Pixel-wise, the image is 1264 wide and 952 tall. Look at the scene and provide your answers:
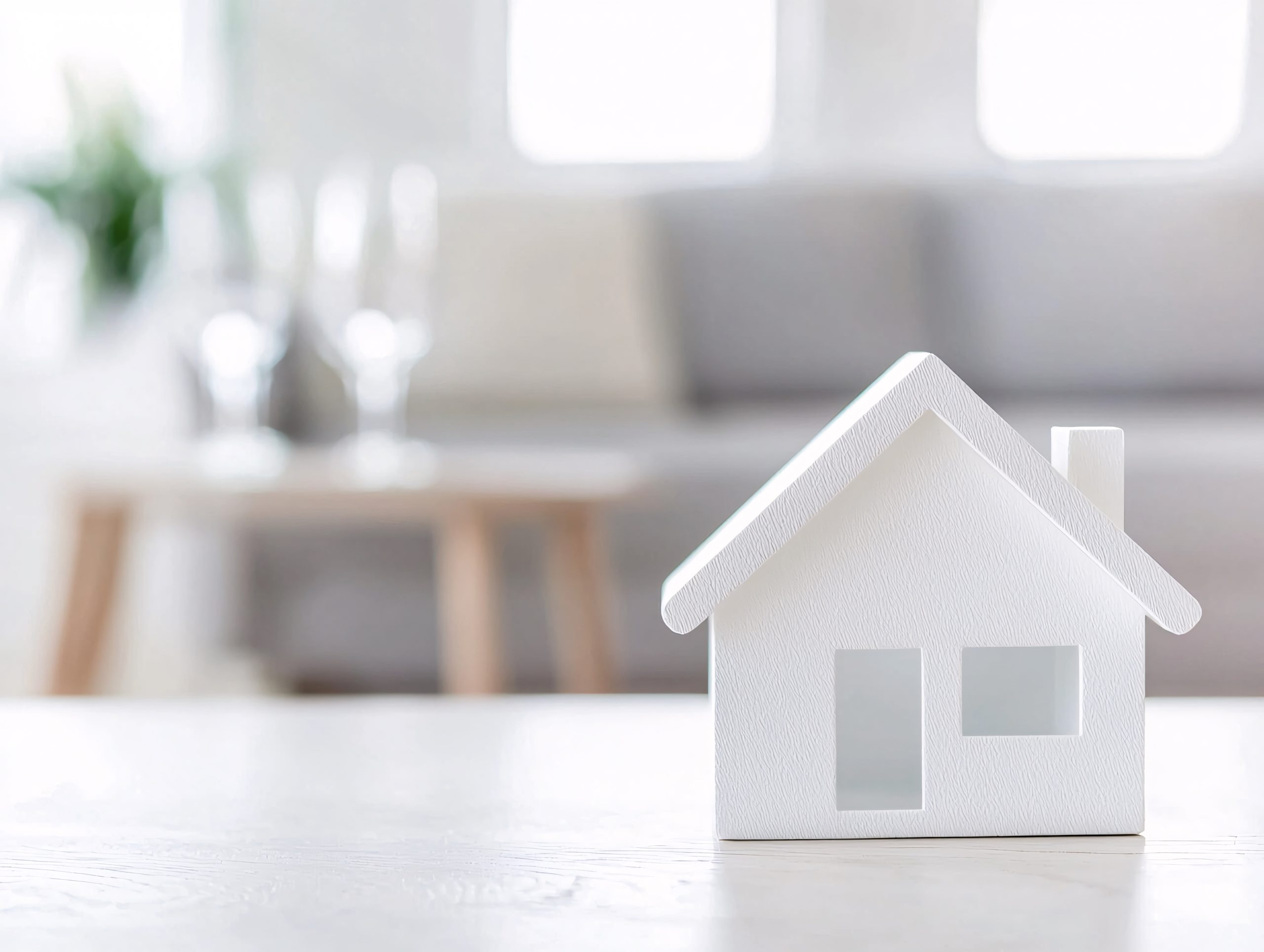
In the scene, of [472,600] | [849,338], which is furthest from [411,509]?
[849,338]

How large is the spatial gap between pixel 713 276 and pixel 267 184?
1.24m

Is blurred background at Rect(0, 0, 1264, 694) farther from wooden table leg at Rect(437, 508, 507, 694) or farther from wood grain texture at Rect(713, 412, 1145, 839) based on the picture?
wood grain texture at Rect(713, 412, 1145, 839)

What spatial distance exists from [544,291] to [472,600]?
907 millimetres

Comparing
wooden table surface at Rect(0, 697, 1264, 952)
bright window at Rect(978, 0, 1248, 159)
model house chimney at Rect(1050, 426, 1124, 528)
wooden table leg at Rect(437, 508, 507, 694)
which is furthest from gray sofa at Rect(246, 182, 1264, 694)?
model house chimney at Rect(1050, 426, 1124, 528)

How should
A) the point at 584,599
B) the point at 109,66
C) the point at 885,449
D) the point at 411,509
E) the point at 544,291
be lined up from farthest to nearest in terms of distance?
the point at 109,66, the point at 544,291, the point at 584,599, the point at 411,509, the point at 885,449

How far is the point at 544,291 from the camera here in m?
2.18

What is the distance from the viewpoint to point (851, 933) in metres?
0.33

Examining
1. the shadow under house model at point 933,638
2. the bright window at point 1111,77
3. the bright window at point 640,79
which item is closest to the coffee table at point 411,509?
the shadow under house model at point 933,638

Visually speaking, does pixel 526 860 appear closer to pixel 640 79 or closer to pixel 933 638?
pixel 933 638

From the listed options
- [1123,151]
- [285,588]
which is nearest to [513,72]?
[1123,151]

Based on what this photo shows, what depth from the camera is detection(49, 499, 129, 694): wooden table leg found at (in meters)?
1.42

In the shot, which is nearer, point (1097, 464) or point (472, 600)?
point (1097, 464)

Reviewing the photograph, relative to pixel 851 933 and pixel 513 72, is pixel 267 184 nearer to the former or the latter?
pixel 513 72

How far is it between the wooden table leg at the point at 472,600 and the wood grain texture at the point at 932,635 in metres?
0.89
